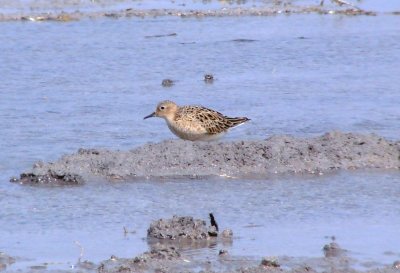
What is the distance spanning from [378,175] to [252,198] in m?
1.33

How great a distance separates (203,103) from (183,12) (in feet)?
18.5

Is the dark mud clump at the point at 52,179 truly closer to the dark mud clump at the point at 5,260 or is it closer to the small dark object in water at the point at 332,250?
the dark mud clump at the point at 5,260

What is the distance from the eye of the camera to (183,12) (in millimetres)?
18047

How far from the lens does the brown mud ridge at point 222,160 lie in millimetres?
9516

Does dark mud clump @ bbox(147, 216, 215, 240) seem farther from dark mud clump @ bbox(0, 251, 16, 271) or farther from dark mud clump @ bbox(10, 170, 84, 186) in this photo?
dark mud clump @ bbox(10, 170, 84, 186)

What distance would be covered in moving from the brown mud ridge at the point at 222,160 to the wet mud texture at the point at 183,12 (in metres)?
7.62

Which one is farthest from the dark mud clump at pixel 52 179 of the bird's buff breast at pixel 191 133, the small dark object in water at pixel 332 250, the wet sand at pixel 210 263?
the small dark object in water at pixel 332 250

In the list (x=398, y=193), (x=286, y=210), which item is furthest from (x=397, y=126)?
(x=286, y=210)

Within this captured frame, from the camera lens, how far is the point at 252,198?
28.9 feet

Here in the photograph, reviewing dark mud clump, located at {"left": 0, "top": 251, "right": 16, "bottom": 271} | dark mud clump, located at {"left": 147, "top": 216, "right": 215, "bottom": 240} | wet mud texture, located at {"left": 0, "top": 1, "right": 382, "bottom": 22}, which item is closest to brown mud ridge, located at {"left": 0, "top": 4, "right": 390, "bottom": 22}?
wet mud texture, located at {"left": 0, "top": 1, "right": 382, "bottom": 22}

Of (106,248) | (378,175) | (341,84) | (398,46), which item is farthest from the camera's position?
(398,46)

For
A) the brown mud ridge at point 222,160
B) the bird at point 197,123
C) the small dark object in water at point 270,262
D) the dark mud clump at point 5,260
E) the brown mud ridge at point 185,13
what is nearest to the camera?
the small dark object in water at point 270,262

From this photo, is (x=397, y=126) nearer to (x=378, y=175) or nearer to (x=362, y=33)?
(x=378, y=175)

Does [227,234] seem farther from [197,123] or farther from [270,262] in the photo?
[197,123]
